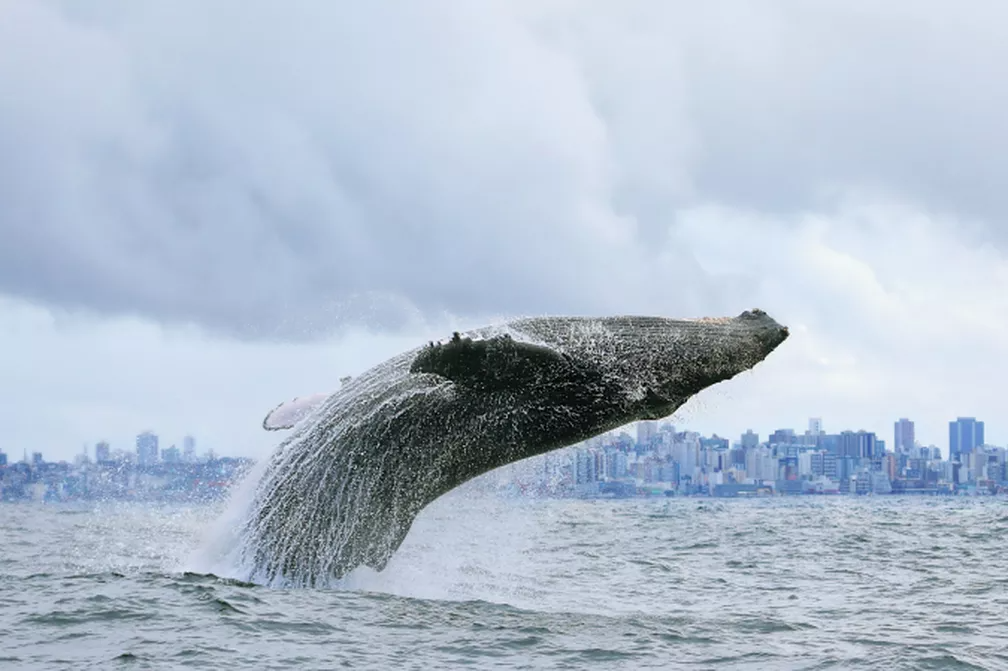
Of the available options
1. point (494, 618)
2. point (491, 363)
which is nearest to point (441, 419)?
point (491, 363)

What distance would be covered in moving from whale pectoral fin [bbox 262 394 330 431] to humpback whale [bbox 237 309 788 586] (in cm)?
2

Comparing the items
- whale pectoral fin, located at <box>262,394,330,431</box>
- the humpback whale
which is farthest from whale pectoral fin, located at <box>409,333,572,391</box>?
whale pectoral fin, located at <box>262,394,330,431</box>

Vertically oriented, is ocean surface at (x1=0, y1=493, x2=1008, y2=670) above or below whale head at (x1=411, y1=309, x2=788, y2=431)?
below

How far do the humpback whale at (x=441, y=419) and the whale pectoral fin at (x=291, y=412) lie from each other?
0.02 metres

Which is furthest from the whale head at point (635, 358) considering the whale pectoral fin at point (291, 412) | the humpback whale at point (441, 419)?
the whale pectoral fin at point (291, 412)

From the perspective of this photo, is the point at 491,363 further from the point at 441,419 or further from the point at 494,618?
the point at 494,618

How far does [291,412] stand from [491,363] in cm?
252

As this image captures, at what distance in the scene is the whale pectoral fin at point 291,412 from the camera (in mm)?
12164

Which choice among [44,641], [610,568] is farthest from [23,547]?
[44,641]

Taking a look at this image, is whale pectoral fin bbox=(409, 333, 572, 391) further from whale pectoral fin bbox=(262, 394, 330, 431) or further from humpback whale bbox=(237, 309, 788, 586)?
whale pectoral fin bbox=(262, 394, 330, 431)

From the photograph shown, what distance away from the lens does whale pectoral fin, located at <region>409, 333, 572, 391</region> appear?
405 inches

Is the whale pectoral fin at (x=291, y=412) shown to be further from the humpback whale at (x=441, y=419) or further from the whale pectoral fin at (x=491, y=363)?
the whale pectoral fin at (x=491, y=363)

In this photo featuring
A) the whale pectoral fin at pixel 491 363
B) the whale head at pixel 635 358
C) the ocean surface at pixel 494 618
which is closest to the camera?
the ocean surface at pixel 494 618

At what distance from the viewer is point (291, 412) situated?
12328 millimetres
